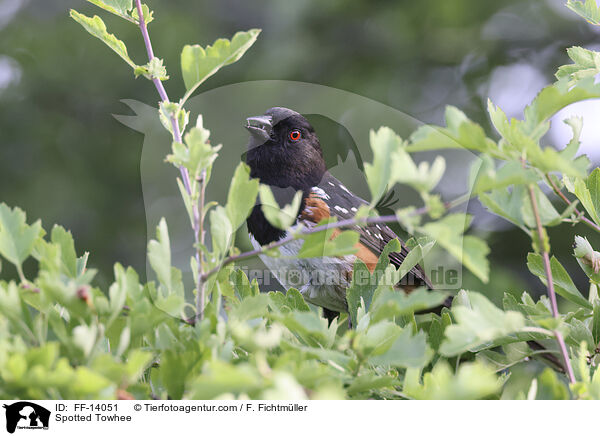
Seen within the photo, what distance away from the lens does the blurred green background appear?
179 inches

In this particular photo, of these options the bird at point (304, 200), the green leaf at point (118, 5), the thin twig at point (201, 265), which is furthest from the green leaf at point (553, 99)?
the bird at point (304, 200)

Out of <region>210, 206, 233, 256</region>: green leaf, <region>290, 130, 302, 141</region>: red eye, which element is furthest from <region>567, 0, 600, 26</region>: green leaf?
<region>290, 130, 302, 141</region>: red eye

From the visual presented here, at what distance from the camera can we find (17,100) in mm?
5160

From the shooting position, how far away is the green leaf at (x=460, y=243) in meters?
0.55

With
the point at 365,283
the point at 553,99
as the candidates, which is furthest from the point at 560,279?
the point at 553,99

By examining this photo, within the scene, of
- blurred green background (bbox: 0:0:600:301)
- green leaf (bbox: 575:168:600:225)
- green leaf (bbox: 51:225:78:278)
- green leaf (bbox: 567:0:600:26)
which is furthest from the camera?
blurred green background (bbox: 0:0:600:301)

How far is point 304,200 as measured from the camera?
205 cm

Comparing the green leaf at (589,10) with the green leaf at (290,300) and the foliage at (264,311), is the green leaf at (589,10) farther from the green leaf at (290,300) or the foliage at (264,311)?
the green leaf at (290,300)

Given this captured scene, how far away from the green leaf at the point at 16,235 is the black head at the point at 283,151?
4.44ft

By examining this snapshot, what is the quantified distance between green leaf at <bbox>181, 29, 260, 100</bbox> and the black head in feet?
3.95

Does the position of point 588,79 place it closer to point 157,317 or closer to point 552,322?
point 552,322

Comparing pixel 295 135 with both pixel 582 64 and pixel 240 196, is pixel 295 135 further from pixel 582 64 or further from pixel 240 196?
pixel 240 196

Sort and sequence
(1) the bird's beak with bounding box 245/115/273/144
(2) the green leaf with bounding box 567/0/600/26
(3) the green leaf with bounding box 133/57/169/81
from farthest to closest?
(1) the bird's beak with bounding box 245/115/273/144
(2) the green leaf with bounding box 567/0/600/26
(3) the green leaf with bounding box 133/57/169/81
